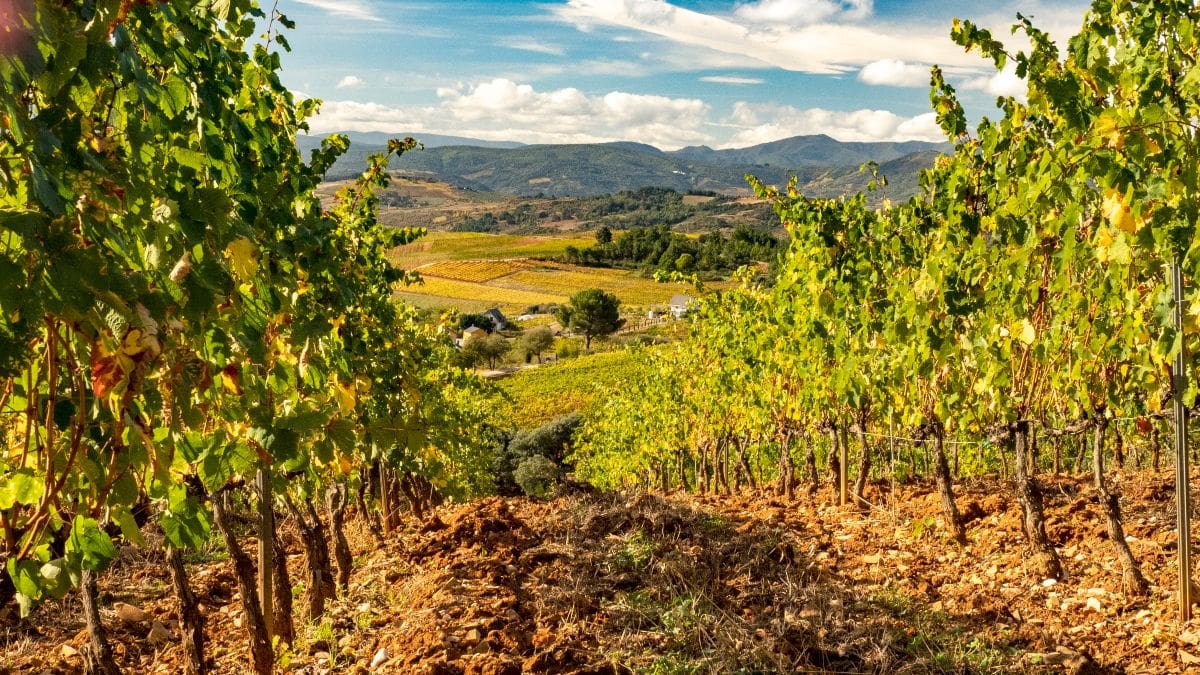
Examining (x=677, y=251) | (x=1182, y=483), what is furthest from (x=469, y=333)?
(x=677, y=251)

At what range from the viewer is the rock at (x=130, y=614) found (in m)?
5.47

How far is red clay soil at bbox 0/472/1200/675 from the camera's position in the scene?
4035mm

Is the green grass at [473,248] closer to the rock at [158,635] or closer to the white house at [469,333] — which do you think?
the white house at [469,333]

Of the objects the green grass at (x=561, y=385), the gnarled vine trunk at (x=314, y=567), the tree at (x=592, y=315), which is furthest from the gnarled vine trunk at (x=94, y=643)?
the tree at (x=592, y=315)

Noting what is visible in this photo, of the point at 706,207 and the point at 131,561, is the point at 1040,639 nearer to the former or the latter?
the point at 131,561

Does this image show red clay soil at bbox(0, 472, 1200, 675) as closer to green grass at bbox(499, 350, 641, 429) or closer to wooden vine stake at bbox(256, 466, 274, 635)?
wooden vine stake at bbox(256, 466, 274, 635)

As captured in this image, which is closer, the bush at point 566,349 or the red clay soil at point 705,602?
the red clay soil at point 705,602

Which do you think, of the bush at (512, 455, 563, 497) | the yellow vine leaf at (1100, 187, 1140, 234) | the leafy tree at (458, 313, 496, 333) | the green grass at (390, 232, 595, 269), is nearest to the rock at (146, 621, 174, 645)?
the yellow vine leaf at (1100, 187, 1140, 234)

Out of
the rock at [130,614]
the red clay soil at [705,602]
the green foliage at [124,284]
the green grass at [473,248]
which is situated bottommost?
the green grass at [473,248]

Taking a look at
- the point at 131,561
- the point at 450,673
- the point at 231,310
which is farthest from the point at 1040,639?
the point at 131,561

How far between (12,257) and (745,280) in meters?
10.6

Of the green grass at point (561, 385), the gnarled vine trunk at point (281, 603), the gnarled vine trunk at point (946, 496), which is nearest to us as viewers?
the gnarled vine trunk at point (281, 603)

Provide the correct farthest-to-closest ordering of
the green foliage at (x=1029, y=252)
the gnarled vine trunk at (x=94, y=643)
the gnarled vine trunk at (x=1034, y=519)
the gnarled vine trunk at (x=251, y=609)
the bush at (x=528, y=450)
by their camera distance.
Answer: the bush at (x=528, y=450)
the gnarled vine trunk at (x=1034, y=519)
the gnarled vine trunk at (x=251, y=609)
the gnarled vine trunk at (x=94, y=643)
the green foliage at (x=1029, y=252)

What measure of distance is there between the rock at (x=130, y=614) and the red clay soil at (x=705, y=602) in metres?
0.04
